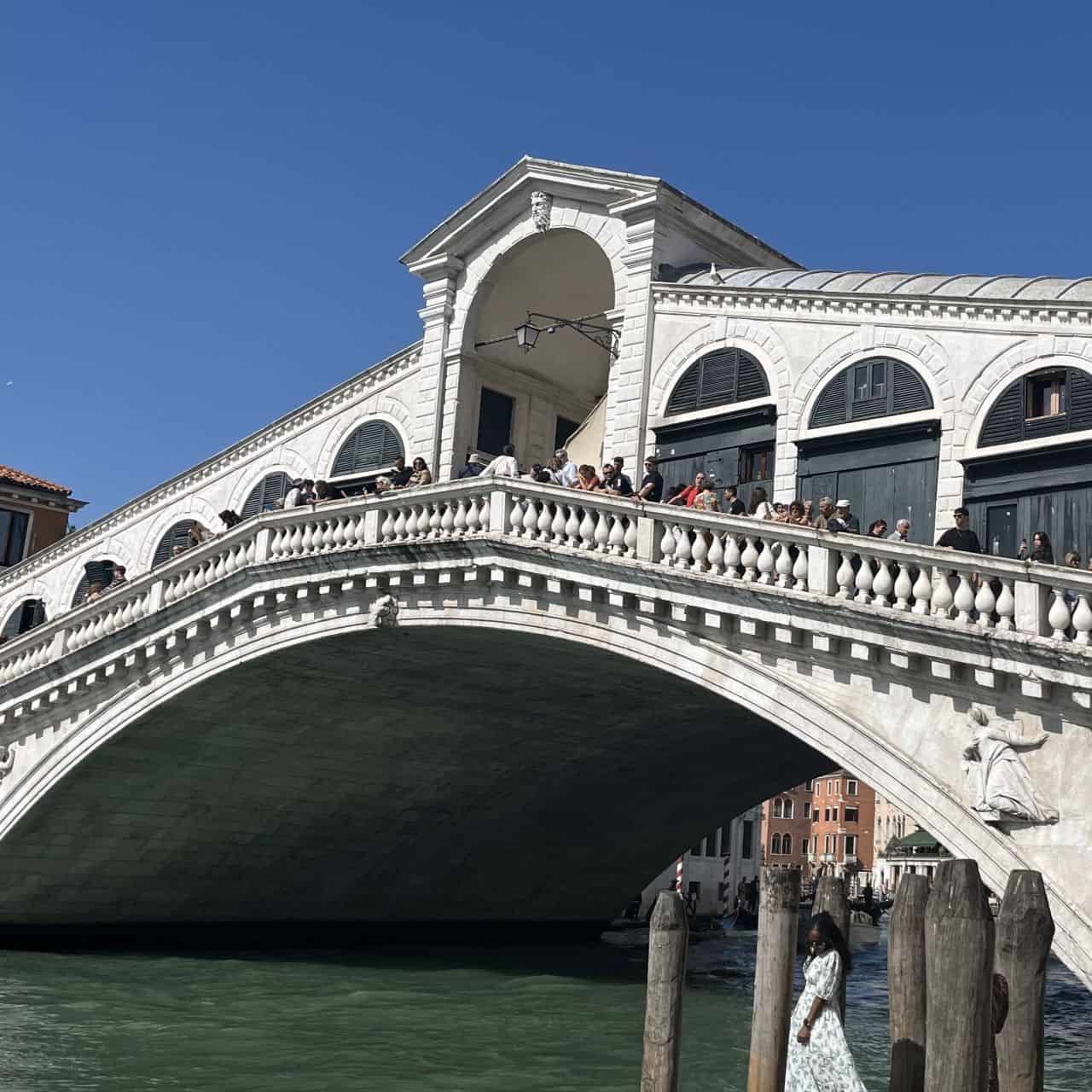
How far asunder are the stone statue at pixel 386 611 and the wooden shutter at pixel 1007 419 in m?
6.57

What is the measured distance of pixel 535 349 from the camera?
73.9 feet

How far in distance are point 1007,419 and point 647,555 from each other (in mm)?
4055

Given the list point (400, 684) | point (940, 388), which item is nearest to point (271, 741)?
point (400, 684)

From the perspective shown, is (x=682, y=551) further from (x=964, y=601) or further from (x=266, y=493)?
(x=266, y=493)

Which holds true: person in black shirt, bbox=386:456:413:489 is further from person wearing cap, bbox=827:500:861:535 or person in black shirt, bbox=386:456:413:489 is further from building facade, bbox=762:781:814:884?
building facade, bbox=762:781:814:884

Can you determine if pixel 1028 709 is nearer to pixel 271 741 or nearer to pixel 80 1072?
pixel 80 1072

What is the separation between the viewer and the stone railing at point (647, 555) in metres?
12.2

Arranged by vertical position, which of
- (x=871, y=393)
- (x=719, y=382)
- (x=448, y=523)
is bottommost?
(x=448, y=523)

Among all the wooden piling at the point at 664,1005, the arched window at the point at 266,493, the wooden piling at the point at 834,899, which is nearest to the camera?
the wooden piling at the point at 664,1005

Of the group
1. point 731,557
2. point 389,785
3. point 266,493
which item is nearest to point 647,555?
point 731,557

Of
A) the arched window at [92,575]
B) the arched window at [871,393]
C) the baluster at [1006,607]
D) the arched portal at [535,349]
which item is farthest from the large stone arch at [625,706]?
the arched window at [92,575]

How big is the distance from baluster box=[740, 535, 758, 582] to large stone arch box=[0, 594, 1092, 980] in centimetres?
75

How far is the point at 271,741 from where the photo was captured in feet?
71.9

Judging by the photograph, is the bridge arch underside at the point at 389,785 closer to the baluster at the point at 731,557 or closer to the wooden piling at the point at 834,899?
the baluster at the point at 731,557
